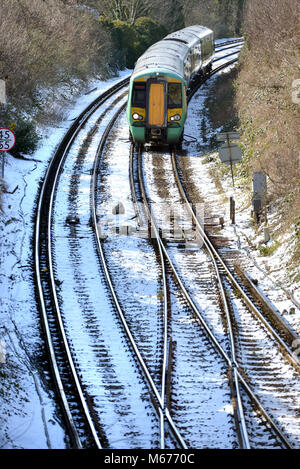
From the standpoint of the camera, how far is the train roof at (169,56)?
23.4m

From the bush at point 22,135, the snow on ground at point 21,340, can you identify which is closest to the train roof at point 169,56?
the bush at point 22,135

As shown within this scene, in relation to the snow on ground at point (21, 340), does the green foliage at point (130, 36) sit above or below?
above

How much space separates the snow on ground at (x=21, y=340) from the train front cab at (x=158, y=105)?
4.49 m

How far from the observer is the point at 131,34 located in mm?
46344

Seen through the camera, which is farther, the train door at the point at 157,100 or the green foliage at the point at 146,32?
the green foliage at the point at 146,32

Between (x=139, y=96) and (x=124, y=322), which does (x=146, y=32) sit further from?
(x=124, y=322)

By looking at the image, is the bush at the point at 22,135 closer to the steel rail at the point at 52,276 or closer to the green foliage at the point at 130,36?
the steel rail at the point at 52,276

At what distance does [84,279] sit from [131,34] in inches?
1418

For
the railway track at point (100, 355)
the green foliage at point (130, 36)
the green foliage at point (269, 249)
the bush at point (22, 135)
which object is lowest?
the railway track at point (100, 355)

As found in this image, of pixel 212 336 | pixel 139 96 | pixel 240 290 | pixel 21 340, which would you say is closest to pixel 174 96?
pixel 139 96

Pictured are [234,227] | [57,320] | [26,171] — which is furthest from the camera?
[26,171]

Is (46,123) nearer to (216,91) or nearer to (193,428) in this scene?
(216,91)

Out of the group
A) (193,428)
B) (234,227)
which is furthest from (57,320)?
(234,227)

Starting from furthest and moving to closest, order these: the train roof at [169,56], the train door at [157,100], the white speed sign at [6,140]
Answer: the train roof at [169,56], the train door at [157,100], the white speed sign at [6,140]
